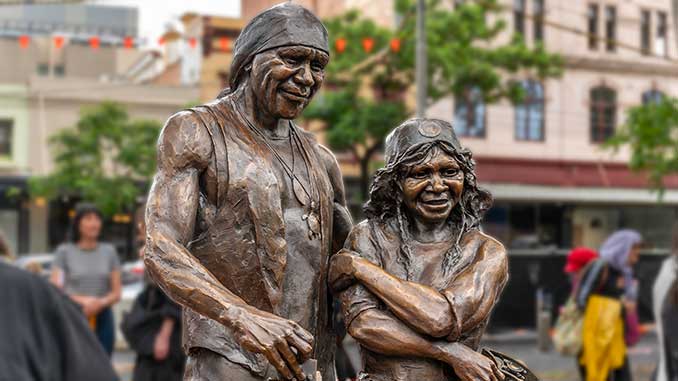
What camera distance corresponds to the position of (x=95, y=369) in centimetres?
291

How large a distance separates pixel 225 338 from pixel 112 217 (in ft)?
87.9

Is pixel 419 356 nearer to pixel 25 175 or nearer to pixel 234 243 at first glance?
pixel 234 243

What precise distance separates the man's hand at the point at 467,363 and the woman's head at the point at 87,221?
5.52 meters

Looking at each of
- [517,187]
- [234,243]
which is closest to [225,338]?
[234,243]

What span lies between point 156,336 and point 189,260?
4.35m

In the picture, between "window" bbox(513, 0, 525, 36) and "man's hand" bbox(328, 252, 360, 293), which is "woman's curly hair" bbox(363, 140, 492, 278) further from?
"window" bbox(513, 0, 525, 36)

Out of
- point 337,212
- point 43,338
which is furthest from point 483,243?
point 43,338

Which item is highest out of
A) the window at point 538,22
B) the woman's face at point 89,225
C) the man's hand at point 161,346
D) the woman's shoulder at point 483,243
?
the window at point 538,22

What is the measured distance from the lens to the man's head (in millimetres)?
2793

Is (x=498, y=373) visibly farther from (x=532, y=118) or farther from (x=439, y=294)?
(x=532, y=118)

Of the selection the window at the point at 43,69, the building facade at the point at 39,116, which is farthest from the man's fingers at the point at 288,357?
the window at the point at 43,69

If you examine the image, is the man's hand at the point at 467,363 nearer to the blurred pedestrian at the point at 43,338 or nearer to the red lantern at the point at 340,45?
the blurred pedestrian at the point at 43,338

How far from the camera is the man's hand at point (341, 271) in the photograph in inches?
110

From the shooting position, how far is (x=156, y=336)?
6820 mm
